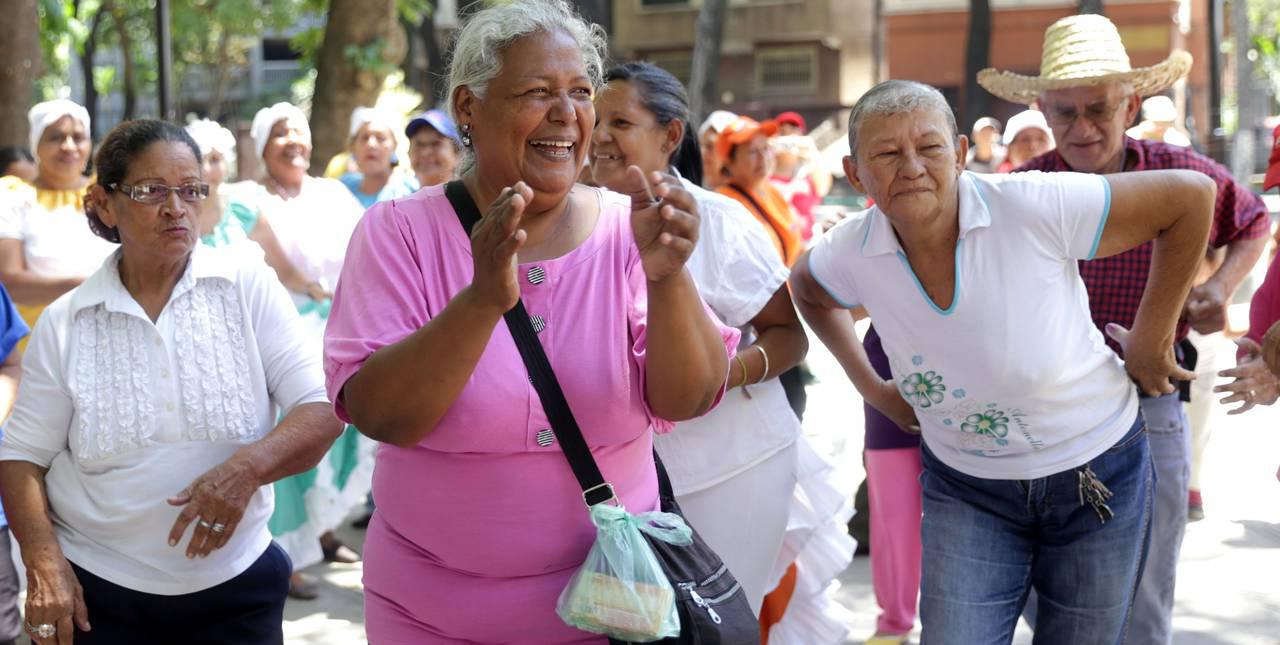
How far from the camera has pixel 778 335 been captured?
386 centimetres

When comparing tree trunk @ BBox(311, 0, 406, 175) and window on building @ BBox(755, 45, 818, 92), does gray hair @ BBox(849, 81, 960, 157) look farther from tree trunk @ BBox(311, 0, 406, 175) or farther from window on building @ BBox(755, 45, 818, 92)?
window on building @ BBox(755, 45, 818, 92)

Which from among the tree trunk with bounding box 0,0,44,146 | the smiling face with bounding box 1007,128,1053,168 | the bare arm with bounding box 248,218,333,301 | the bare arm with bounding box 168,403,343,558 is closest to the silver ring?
the bare arm with bounding box 168,403,343,558

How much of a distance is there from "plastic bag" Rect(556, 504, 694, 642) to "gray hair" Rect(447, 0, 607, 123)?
0.86 metres

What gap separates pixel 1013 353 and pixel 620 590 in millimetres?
1255

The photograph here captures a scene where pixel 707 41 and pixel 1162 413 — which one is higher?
pixel 707 41

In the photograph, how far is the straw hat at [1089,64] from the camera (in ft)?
14.4

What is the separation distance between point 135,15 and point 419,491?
106ft

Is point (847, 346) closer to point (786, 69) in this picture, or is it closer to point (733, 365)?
point (733, 365)

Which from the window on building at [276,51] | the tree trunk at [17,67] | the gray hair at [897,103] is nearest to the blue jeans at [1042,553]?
the gray hair at [897,103]

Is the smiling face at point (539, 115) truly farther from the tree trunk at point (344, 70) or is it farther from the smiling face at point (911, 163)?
the tree trunk at point (344, 70)

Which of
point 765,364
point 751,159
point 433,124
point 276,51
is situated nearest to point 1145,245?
point 765,364

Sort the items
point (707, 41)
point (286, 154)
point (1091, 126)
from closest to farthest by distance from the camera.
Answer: point (1091, 126) < point (286, 154) < point (707, 41)

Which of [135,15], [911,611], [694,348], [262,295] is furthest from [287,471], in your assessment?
[135,15]

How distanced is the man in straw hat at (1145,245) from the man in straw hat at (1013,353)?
420mm
